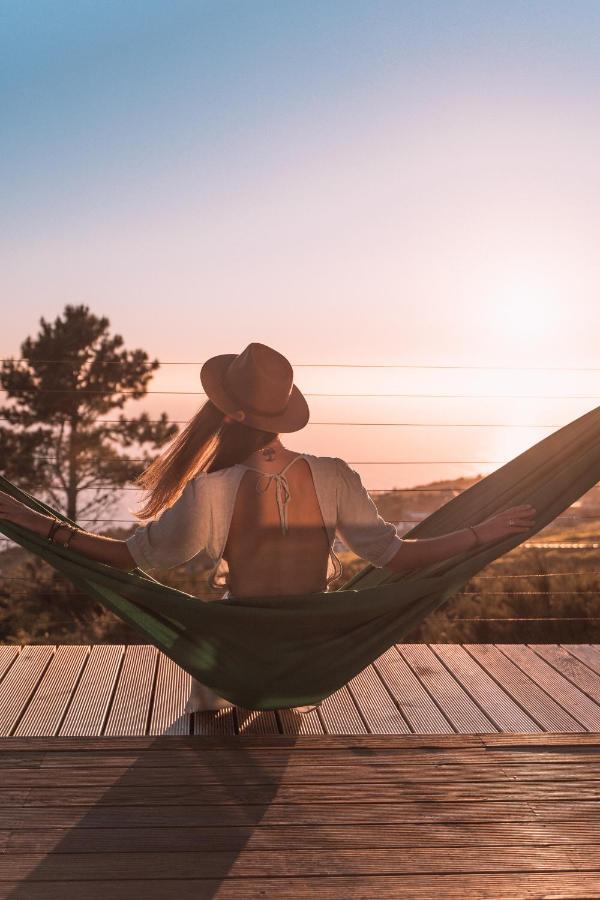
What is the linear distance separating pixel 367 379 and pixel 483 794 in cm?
250

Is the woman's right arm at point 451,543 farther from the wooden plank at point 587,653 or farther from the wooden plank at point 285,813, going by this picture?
the wooden plank at point 587,653

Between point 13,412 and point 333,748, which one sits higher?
point 13,412

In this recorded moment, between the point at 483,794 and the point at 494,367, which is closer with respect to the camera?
the point at 483,794

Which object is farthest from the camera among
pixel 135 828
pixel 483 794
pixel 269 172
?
pixel 269 172

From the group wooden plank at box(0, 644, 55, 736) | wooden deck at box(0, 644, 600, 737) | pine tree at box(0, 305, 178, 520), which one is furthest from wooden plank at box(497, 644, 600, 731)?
pine tree at box(0, 305, 178, 520)

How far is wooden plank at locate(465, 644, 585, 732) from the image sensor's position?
8.93 feet

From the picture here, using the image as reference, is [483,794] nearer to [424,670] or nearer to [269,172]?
[424,670]

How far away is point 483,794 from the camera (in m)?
2.22

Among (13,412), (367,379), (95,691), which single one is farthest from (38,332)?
(95,691)

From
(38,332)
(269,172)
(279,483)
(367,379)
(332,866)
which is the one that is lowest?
(332,866)

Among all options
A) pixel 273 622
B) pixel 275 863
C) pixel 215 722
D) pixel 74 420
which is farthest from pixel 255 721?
pixel 74 420

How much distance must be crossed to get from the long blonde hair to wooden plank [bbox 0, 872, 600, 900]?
967 millimetres

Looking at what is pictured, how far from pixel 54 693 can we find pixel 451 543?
1.21 meters

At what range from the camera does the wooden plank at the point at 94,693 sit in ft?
8.61
